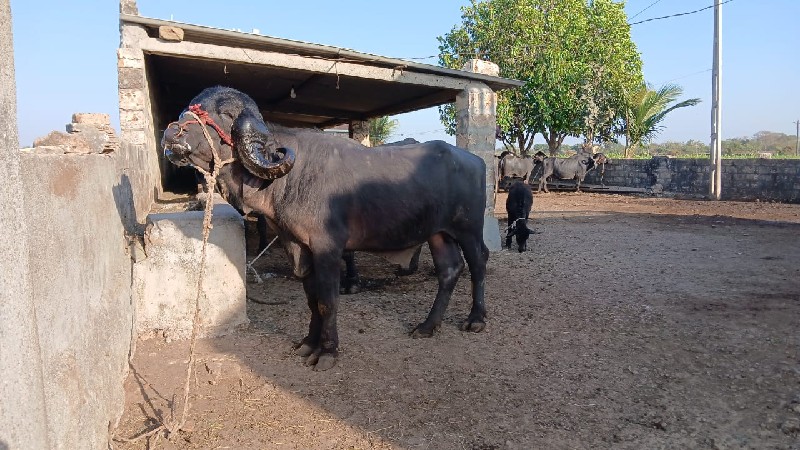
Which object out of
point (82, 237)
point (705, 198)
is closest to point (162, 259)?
point (82, 237)

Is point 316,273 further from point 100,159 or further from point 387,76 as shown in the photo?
point 387,76

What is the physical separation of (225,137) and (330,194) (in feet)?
2.79

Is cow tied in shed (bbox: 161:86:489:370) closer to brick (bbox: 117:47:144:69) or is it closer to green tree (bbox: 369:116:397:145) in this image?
brick (bbox: 117:47:144:69)

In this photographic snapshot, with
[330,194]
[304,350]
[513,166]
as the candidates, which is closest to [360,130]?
[513,166]

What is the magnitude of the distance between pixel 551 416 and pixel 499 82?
6.18 metres

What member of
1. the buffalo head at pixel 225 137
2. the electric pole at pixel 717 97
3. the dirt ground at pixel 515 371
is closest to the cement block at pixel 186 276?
the dirt ground at pixel 515 371

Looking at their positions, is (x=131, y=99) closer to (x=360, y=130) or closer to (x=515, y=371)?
(x=515, y=371)

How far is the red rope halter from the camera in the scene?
3768 millimetres

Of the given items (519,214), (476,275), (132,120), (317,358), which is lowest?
(317,358)

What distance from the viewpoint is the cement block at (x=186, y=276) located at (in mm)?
4527

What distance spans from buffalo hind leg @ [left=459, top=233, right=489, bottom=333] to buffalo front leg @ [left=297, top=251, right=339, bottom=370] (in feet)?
4.46

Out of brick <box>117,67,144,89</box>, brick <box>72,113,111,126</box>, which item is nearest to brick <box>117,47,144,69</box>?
brick <box>117,67,144,89</box>

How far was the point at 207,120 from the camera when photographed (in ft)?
12.4

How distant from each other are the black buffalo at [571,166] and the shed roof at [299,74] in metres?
12.0
